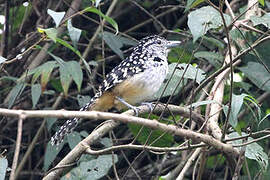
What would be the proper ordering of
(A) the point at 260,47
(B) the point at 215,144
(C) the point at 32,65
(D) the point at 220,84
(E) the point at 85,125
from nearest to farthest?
(B) the point at 215,144, (D) the point at 220,84, (A) the point at 260,47, (C) the point at 32,65, (E) the point at 85,125

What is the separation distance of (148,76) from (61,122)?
3.51 feet

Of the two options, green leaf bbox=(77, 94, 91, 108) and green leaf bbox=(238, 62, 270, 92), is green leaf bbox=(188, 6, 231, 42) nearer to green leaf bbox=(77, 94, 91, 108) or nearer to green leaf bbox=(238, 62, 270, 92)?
green leaf bbox=(238, 62, 270, 92)

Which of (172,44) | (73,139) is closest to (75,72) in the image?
(73,139)

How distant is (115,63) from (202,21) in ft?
8.53

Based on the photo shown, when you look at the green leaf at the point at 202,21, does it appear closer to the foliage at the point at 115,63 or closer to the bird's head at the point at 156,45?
the foliage at the point at 115,63

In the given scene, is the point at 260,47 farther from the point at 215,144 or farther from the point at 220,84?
the point at 215,144

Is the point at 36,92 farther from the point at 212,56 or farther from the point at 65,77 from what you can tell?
the point at 212,56

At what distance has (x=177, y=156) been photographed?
5.10 metres

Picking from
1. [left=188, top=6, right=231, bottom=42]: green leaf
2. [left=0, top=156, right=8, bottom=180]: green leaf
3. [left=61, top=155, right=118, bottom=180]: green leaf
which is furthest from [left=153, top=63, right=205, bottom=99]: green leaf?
[left=0, top=156, right=8, bottom=180]: green leaf

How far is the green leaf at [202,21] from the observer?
3178mm

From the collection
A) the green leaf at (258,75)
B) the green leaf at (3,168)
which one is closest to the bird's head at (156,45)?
the green leaf at (258,75)

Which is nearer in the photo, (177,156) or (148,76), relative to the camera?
(148,76)

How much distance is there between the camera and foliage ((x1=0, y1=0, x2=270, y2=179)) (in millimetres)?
3829

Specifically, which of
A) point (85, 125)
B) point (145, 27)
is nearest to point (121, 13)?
point (145, 27)
